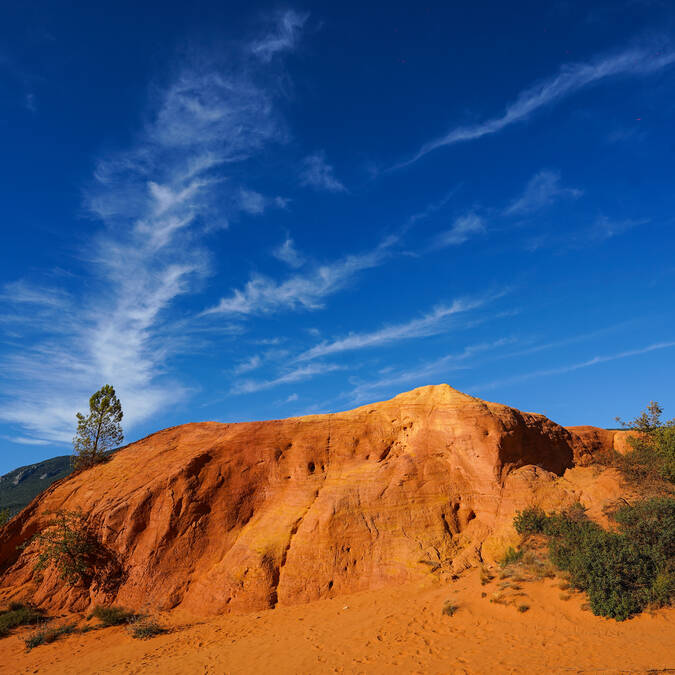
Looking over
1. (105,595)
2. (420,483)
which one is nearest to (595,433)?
(420,483)

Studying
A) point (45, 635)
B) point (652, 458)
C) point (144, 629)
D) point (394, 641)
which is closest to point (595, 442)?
point (652, 458)

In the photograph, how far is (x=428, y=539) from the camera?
1883cm

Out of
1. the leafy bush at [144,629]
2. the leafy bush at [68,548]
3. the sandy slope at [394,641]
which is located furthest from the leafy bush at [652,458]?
the leafy bush at [68,548]

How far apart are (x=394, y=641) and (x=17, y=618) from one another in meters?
17.3

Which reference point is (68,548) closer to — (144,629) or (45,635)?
(45,635)

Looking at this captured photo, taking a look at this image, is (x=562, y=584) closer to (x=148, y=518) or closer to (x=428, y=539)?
(x=428, y=539)

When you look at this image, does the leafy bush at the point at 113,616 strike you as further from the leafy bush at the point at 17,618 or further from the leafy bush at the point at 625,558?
the leafy bush at the point at 625,558

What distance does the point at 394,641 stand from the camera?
45.8 feet

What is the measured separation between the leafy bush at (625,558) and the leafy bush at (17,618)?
72.9ft

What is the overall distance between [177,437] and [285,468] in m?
8.25

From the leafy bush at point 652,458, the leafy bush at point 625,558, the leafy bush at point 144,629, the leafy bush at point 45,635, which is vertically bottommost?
the leafy bush at point 45,635

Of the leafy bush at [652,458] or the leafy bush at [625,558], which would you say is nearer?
the leafy bush at [625,558]

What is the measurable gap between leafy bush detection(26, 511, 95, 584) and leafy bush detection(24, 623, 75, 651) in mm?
2860

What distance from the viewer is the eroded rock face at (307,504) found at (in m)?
18.8
